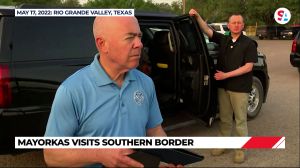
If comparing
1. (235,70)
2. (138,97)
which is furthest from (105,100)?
(235,70)

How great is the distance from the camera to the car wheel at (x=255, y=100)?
20.5ft

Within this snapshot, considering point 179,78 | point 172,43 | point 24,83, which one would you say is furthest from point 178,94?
point 24,83

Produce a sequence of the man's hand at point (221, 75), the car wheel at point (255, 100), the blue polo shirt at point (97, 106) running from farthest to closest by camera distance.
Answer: the car wheel at point (255, 100)
the man's hand at point (221, 75)
the blue polo shirt at point (97, 106)

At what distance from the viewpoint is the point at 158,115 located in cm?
204

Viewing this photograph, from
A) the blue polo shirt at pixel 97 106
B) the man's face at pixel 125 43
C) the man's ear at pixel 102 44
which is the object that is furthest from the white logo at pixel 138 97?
the man's ear at pixel 102 44

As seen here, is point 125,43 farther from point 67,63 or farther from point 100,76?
point 67,63

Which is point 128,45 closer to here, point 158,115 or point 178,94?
point 158,115

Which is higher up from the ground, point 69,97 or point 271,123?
point 69,97

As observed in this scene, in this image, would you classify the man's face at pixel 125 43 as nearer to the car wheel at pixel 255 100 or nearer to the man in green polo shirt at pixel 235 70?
the man in green polo shirt at pixel 235 70

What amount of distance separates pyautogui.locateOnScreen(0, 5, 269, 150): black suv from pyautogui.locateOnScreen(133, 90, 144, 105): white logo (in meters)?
1.95

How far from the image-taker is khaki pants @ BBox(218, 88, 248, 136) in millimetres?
4469

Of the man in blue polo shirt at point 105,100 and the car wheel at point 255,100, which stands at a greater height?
the man in blue polo shirt at point 105,100

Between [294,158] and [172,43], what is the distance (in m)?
1.94

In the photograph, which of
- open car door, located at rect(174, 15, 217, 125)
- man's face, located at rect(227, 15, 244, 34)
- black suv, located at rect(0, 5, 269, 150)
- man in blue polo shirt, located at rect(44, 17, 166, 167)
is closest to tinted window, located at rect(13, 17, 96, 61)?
black suv, located at rect(0, 5, 269, 150)
